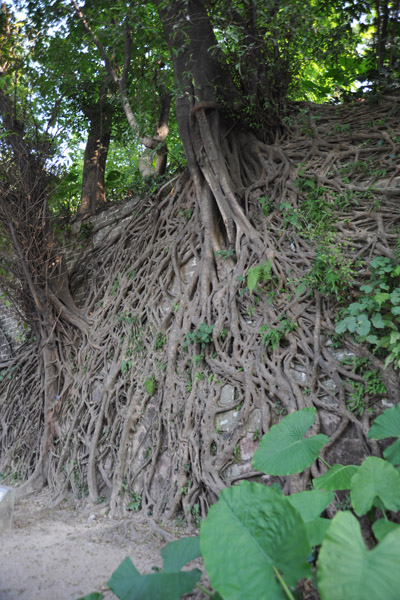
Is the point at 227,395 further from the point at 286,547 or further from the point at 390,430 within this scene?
the point at 286,547

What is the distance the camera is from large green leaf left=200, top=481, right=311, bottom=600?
1.50 metres

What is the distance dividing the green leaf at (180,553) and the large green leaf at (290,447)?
0.62 meters

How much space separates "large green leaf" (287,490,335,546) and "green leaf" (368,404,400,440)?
54 cm

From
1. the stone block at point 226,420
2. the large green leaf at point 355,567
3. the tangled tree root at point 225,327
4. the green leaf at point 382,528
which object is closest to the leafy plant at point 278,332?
the tangled tree root at point 225,327

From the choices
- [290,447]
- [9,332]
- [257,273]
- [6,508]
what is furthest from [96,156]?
[290,447]

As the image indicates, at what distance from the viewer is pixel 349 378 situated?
318 centimetres

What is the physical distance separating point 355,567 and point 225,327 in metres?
2.69

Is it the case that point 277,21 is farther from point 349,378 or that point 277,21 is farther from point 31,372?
point 31,372

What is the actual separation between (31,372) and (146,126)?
3.42 meters

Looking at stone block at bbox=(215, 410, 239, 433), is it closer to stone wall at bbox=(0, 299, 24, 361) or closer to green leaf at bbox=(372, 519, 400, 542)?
green leaf at bbox=(372, 519, 400, 542)

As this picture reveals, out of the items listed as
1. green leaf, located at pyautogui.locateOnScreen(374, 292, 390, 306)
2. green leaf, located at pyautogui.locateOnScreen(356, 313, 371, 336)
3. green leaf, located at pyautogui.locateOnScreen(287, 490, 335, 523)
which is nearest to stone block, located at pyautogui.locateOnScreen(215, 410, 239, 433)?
green leaf, located at pyautogui.locateOnScreen(356, 313, 371, 336)

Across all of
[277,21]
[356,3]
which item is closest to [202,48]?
[277,21]

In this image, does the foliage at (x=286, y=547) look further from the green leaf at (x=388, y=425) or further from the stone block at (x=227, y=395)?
the stone block at (x=227, y=395)

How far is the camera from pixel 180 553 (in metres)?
1.97
